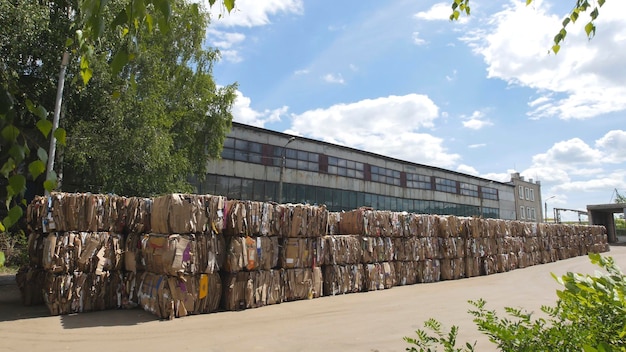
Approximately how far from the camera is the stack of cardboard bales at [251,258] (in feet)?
29.8

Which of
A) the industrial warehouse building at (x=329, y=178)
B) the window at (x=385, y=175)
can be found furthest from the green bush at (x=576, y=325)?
the window at (x=385, y=175)

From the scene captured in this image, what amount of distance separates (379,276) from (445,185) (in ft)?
116

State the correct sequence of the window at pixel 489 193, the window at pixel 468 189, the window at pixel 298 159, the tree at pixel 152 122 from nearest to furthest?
the tree at pixel 152 122 < the window at pixel 298 159 < the window at pixel 468 189 < the window at pixel 489 193

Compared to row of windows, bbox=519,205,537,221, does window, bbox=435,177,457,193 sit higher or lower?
higher

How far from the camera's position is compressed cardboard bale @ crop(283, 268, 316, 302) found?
33.4 ft

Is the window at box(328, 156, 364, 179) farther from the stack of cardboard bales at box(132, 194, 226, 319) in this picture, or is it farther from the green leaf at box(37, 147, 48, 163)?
the green leaf at box(37, 147, 48, 163)

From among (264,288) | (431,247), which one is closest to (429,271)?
(431,247)

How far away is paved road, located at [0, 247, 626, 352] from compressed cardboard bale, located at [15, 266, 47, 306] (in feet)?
0.92

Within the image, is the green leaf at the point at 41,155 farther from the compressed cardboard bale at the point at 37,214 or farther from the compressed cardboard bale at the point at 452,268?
the compressed cardboard bale at the point at 452,268

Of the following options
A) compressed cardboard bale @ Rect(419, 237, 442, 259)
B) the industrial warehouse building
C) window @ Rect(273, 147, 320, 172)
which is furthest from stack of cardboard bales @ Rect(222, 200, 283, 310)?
window @ Rect(273, 147, 320, 172)

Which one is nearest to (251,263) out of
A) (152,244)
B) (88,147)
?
(152,244)

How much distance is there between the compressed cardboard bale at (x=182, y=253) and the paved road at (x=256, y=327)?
39.9 inches

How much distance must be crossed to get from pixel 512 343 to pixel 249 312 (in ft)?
25.1

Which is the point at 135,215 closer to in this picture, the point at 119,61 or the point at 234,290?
the point at 234,290
